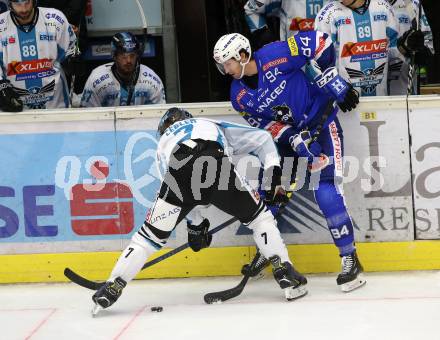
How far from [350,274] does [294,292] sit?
0.33 metres

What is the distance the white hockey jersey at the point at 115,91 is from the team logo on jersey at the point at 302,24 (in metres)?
0.97

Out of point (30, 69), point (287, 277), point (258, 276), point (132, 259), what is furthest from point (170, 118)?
point (30, 69)

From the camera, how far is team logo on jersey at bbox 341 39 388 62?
700cm

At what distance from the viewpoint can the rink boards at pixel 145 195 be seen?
6469mm

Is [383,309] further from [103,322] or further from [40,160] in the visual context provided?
[40,160]

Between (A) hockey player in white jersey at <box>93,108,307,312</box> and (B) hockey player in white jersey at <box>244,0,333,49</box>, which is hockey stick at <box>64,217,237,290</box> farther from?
(B) hockey player in white jersey at <box>244,0,333,49</box>

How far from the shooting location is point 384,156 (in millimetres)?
6488

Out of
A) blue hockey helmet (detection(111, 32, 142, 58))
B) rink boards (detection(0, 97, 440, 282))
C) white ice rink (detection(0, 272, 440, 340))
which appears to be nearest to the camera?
white ice rink (detection(0, 272, 440, 340))

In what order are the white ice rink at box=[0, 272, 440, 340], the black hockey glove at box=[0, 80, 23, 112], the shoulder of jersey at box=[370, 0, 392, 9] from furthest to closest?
the shoulder of jersey at box=[370, 0, 392, 9] < the black hockey glove at box=[0, 80, 23, 112] < the white ice rink at box=[0, 272, 440, 340]

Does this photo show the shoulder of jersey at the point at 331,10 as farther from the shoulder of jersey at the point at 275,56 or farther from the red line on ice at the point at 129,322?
the red line on ice at the point at 129,322

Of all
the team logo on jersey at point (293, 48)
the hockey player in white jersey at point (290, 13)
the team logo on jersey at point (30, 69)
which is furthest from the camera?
the hockey player in white jersey at point (290, 13)

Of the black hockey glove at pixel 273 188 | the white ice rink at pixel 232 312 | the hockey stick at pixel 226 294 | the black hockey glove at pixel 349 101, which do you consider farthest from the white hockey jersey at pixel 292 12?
the hockey stick at pixel 226 294

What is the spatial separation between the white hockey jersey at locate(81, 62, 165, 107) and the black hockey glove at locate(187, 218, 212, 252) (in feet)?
4.28

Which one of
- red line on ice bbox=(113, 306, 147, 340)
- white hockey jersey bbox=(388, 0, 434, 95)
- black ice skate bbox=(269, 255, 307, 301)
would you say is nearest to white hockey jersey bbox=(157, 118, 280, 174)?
black ice skate bbox=(269, 255, 307, 301)
